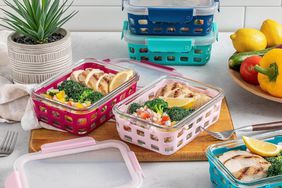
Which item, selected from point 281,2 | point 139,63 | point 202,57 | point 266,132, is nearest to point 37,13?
point 139,63

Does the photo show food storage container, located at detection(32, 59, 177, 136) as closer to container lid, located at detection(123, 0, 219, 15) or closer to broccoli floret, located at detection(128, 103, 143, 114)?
broccoli floret, located at detection(128, 103, 143, 114)

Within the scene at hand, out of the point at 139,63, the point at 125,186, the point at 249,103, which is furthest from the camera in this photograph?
the point at 139,63

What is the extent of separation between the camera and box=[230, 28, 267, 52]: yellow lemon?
5.96ft

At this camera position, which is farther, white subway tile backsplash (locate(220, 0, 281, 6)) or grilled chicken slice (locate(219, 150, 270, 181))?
white subway tile backsplash (locate(220, 0, 281, 6))

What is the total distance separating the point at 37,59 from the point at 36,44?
39mm

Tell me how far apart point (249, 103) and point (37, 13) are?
60cm

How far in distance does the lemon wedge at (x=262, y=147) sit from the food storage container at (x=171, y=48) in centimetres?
54

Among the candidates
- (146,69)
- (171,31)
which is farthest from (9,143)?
(171,31)

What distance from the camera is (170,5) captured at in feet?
6.00

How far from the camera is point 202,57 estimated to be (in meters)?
1.89

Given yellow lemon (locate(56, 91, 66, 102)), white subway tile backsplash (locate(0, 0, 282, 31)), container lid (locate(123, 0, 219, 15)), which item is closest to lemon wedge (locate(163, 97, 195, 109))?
yellow lemon (locate(56, 91, 66, 102))

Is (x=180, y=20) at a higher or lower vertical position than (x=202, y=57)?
higher

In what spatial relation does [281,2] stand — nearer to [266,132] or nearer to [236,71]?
[236,71]

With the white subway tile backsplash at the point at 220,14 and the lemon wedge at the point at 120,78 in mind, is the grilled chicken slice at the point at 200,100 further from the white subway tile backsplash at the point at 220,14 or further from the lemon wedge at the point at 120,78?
the white subway tile backsplash at the point at 220,14
